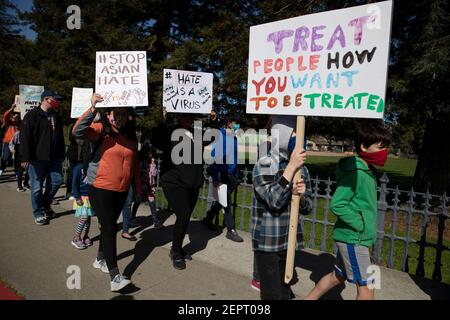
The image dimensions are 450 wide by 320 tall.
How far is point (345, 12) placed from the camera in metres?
2.52

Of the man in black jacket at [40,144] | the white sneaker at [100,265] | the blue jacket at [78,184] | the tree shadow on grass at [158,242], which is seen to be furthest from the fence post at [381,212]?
the man in black jacket at [40,144]

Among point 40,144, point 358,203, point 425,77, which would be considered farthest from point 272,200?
point 425,77

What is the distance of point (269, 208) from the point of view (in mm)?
2615

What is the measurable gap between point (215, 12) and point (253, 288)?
496 inches

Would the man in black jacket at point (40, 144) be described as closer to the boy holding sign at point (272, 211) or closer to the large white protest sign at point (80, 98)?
the large white protest sign at point (80, 98)

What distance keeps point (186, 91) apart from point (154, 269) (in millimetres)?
2558

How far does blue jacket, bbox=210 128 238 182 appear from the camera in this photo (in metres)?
5.50

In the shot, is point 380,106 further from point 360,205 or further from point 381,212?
point 381,212

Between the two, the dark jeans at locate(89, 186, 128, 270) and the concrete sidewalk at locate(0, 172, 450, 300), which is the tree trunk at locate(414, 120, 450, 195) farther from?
the dark jeans at locate(89, 186, 128, 270)

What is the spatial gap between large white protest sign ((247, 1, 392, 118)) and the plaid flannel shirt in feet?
1.78

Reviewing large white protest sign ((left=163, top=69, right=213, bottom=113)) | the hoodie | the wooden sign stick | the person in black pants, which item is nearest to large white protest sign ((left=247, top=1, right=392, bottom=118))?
the wooden sign stick

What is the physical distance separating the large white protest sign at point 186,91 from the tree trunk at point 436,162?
6106 millimetres
